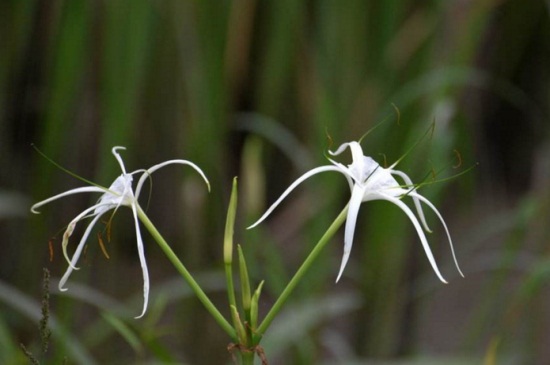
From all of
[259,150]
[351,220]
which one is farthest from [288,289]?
[259,150]

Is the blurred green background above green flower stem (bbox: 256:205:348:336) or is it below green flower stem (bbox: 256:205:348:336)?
above

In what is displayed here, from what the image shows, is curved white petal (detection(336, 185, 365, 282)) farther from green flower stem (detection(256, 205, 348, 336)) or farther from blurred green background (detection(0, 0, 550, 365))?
blurred green background (detection(0, 0, 550, 365))

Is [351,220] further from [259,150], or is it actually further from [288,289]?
[259,150]

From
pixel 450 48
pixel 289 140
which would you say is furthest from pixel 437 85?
pixel 289 140

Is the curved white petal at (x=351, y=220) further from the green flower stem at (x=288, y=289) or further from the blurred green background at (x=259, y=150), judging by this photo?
the blurred green background at (x=259, y=150)

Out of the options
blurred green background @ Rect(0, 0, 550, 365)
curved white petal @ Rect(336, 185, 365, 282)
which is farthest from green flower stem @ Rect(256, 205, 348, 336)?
blurred green background @ Rect(0, 0, 550, 365)

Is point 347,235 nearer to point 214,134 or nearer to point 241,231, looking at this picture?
point 214,134
